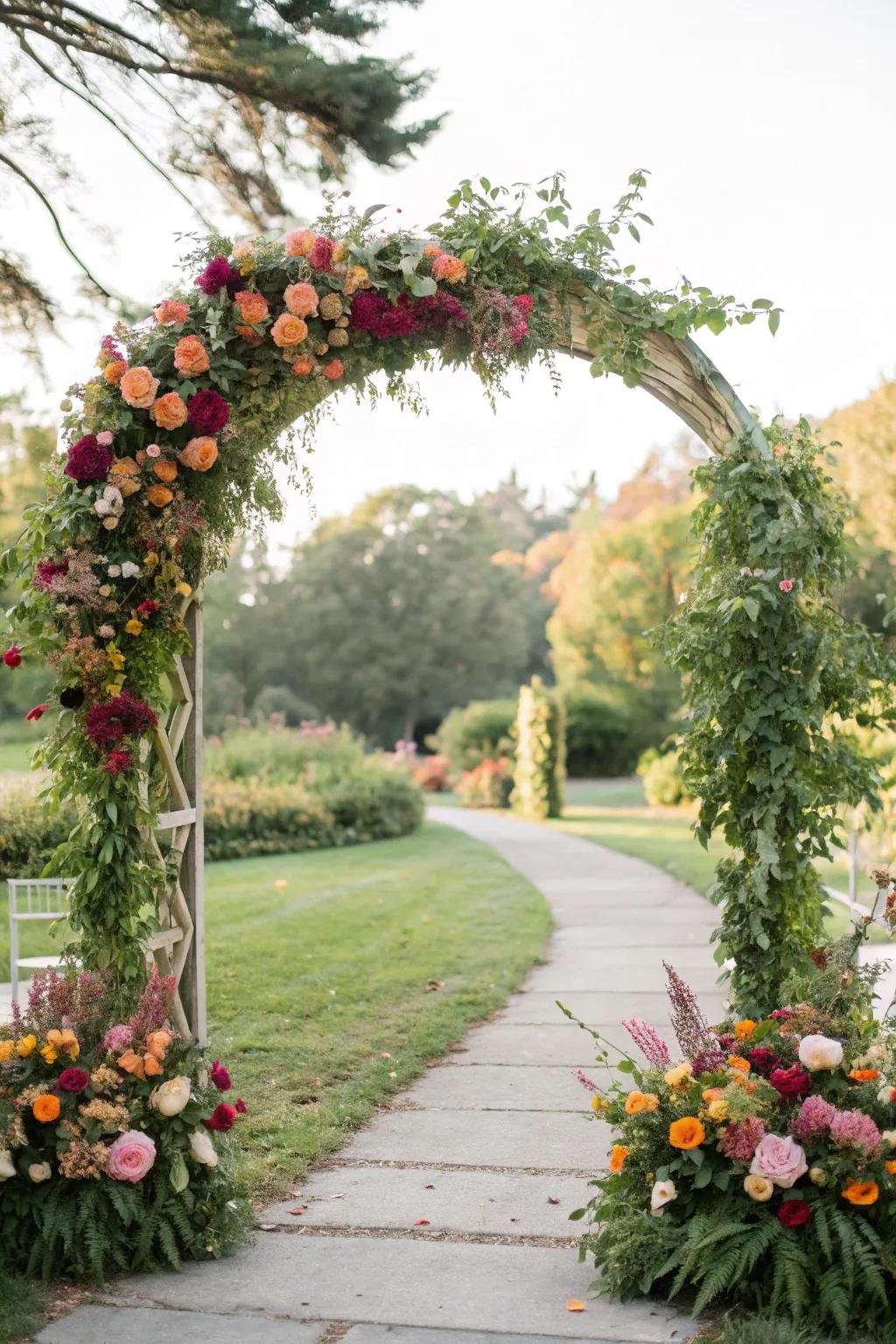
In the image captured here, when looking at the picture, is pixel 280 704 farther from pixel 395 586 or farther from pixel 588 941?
pixel 588 941

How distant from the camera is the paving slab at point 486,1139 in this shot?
14.2 ft

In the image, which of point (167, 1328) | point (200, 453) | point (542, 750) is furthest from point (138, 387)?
point (542, 750)

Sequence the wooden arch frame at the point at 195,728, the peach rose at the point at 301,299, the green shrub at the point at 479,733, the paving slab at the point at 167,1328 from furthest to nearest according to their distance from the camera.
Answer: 1. the green shrub at the point at 479,733
2. the wooden arch frame at the point at 195,728
3. the peach rose at the point at 301,299
4. the paving slab at the point at 167,1328

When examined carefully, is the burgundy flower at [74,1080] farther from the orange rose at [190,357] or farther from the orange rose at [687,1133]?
the orange rose at [190,357]

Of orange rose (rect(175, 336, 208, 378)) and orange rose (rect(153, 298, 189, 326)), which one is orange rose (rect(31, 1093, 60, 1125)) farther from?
orange rose (rect(153, 298, 189, 326))

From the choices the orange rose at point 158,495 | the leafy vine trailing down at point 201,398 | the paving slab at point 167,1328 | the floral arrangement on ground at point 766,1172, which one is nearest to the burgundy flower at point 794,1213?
the floral arrangement on ground at point 766,1172

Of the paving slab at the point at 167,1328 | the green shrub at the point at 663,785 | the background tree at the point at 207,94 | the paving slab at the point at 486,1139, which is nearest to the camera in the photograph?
the paving slab at the point at 167,1328

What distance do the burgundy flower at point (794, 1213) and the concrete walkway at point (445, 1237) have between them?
1.15ft

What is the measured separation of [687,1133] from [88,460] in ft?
8.55

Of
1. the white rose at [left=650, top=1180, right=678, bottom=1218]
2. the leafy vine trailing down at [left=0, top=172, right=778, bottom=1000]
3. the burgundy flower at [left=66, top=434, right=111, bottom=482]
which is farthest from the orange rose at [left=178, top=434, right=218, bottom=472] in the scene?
the white rose at [left=650, top=1180, right=678, bottom=1218]

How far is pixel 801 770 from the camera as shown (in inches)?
171

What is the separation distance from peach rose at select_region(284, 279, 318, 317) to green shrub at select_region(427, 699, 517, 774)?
19268 mm

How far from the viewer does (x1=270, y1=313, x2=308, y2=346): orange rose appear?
3775mm

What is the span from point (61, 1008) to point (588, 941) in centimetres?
546
